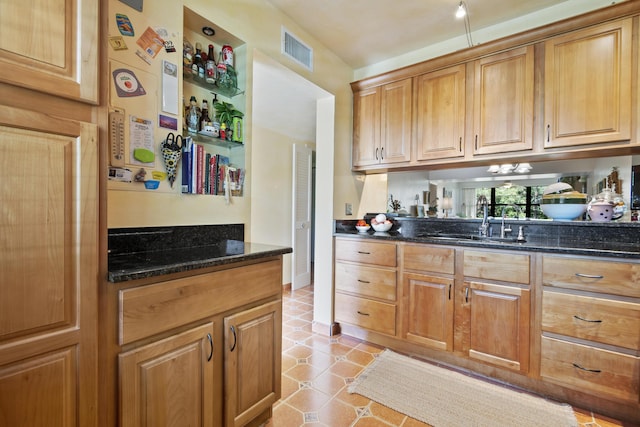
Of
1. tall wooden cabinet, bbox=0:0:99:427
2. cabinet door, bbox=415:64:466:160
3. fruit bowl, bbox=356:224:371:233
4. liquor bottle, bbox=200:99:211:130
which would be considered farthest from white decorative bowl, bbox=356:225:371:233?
tall wooden cabinet, bbox=0:0:99:427

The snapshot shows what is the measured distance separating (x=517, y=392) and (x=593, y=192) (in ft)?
4.97

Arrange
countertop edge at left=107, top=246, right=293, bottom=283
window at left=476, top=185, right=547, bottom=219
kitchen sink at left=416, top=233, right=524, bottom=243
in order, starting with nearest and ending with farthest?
countertop edge at left=107, top=246, right=293, bottom=283 → kitchen sink at left=416, top=233, right=524, bottom=243 → window at left=476, top=185, right=547, bottom=219

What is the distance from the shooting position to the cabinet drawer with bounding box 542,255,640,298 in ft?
5.11

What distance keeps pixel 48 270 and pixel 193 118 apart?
3.43 feet

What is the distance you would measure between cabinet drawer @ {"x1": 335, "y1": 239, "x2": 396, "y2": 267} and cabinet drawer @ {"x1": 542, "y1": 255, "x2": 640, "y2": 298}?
992 mm

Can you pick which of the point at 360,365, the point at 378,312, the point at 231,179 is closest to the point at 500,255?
the point at 378,312

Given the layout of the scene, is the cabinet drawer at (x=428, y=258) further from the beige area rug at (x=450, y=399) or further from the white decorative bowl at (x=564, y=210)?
the white decorative bowl at (x=564, y=210)

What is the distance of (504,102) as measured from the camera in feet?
6.96

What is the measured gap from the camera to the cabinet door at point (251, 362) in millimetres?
1271

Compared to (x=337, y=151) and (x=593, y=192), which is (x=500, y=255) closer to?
(x=593, y=192)

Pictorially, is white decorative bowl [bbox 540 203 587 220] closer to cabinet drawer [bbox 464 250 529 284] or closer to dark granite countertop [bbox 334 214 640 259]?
dark granite countertop [bbox 334 214 640 259]

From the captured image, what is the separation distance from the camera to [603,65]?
71.5 inches

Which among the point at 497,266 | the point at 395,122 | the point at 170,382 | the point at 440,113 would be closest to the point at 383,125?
the point at 395,122

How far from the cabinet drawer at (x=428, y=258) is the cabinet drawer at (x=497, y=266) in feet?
0.36
